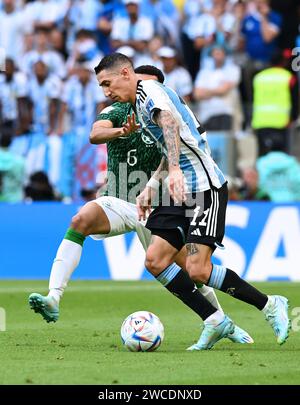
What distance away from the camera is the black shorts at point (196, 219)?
337 inches

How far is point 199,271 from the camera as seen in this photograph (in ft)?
27.9

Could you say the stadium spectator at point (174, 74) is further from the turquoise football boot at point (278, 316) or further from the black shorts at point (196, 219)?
the turquoise football boot at point (278, 316)

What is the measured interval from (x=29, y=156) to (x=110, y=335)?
355 inches

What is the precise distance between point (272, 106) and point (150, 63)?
216 centimetres

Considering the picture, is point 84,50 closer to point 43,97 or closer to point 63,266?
point 43,97

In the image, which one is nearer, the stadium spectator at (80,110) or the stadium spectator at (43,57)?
the stadium spectator at (80,110)

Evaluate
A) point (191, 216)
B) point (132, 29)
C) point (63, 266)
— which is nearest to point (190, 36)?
point (132, 29)

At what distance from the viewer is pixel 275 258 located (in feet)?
51.1

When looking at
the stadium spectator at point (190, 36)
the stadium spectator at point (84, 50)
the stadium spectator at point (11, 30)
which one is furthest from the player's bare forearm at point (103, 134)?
the stadium spectator at point (11, 30)

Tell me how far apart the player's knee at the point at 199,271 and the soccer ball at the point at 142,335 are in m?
0.49

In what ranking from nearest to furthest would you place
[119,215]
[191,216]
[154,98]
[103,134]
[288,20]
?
[154,98] < [191,216] < [103,134] < [119,215] < [288,20]

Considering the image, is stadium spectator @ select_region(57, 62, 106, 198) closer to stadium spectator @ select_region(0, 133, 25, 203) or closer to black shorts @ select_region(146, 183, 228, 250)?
stadium spectator @ select_region(0, 133, 25, 203)

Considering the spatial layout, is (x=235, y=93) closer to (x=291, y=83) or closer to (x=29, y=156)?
(x=291, y=83)
